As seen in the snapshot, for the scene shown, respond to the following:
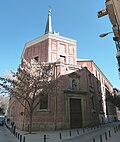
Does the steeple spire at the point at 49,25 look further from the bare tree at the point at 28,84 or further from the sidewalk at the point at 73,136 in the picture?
the sidewalk at the point at 73,136

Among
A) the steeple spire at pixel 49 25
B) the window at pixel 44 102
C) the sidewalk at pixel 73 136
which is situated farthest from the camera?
the steeple spire at pixel 49 25

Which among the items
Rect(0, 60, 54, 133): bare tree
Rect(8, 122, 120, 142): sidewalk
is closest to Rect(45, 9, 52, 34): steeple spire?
Rect(0, 60, 54, 133): bare tree

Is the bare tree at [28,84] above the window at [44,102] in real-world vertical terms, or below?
above

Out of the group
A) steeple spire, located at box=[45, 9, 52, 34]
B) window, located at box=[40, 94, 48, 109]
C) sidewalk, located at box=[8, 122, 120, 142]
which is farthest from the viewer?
steeple spire, located at box=[45, 9, 52, 34]

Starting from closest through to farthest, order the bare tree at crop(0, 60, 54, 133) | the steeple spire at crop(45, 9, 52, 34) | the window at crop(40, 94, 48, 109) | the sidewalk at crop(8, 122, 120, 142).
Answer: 1. the sidewalk at crop(8, 122, 120, 142)
2. the bare tree at crop(0, 60, 54, 133)
3. the window at crop(40, 94, 48, 109)
4. the steeple spire at crop(45, 9, 52, 34)

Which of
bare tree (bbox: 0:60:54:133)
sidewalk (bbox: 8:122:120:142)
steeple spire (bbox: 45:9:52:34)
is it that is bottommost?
sidewalk (bbox: 8:122:120:142)

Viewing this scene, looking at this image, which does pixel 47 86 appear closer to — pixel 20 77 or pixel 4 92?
pixel 20 77

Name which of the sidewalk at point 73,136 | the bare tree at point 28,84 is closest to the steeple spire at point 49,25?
the bare tree at point 28,84

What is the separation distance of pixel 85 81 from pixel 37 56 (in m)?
10.1

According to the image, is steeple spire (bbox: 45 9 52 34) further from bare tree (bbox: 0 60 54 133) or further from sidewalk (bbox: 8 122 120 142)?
sidewalk (bbox: 8 122 120 142)

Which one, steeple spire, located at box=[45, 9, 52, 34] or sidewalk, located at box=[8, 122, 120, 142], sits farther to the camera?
steeple spire, located at box=[45, 9, 52, 34]

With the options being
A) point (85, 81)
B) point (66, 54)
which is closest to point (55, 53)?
point (66, 54)

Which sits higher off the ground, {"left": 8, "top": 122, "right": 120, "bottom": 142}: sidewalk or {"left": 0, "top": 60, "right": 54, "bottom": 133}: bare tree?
{"left": 0, "top": 60, "right": 54, "bottom": 133}: bare tree

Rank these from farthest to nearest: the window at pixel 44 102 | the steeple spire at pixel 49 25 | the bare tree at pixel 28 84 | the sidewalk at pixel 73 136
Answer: the steeple spire at pixel 49 25 → the window at pixel 44 102 → the bare tree at pixel 28 84 → the sidewalk at pixel 73 136
